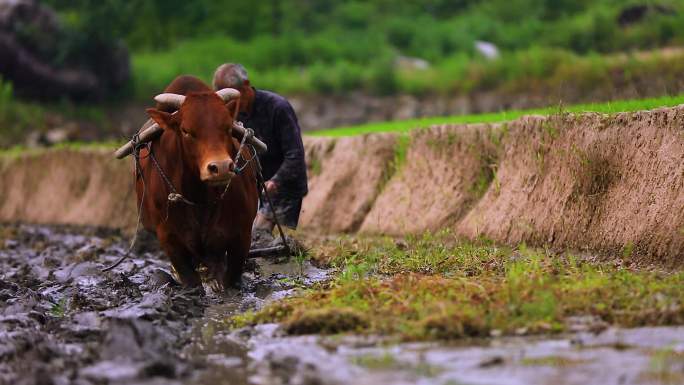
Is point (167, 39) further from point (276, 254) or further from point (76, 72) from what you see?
point (276, 254)

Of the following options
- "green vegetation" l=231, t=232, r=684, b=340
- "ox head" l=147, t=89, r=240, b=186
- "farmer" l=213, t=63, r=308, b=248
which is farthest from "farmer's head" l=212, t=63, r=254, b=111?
"green vegetation" l=231, t=232, r=684, b=340

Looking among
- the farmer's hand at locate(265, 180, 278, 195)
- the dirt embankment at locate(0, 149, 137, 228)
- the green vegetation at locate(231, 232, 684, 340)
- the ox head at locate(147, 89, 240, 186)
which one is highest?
the ox head at locate(147, 89, 240, 186)

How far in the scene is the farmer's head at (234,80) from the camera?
12578 mm

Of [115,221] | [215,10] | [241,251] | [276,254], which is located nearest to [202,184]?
[241,251]

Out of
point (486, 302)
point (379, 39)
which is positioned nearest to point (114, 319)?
Result: point (486, 302)

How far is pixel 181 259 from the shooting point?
11195 mm

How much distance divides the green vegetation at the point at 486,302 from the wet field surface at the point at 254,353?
17 cm

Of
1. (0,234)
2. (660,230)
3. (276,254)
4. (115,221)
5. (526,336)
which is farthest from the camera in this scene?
(115,221)

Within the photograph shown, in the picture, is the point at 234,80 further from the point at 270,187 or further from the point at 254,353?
the point at 254,353

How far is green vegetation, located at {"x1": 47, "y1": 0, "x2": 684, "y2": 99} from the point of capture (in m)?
34.2

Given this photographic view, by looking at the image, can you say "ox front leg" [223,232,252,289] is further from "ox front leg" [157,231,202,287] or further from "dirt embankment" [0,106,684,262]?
"dirt embankment" [0,106,684,262]

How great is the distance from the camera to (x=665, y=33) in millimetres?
33969

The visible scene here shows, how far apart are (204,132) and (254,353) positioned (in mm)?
2935

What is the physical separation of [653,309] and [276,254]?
5.50 meters
